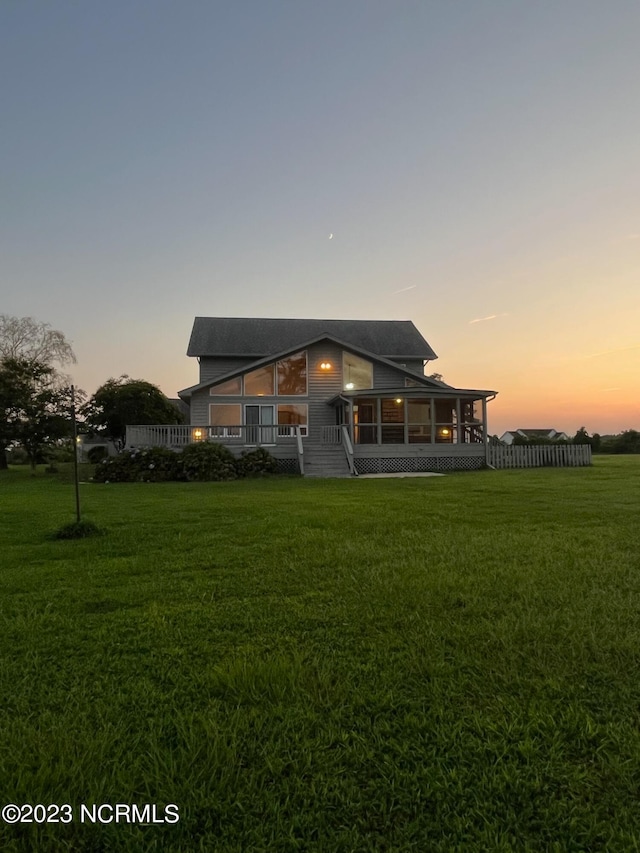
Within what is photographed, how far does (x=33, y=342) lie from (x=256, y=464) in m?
19.2

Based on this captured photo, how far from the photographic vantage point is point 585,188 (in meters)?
15.3

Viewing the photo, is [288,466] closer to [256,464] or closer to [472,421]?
[256,464]

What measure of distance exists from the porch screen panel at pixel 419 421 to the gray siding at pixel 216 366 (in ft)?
30.4

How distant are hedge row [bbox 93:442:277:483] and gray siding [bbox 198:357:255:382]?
7952mm

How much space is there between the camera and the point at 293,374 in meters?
21.7

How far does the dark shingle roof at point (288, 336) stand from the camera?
949 inches

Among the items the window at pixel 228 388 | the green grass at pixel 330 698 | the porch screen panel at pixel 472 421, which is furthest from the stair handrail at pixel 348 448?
the green grass at pixel 330 698

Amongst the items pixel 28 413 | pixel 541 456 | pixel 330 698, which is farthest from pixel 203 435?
pixel 330 698

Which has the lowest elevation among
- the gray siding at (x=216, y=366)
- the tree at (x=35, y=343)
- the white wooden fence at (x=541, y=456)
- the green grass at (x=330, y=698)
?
the green grass at (x=330, y=698)

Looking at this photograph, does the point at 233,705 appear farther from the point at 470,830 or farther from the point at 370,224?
the point at 370,224

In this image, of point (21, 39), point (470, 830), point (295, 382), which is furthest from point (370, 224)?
point (470, 830)

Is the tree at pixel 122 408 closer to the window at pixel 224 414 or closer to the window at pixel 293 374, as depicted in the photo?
the window at pixel 224 414

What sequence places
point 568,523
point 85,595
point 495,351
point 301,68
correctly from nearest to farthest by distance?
point 85,595 < point 568,523 < point 301,68 < point 495,351

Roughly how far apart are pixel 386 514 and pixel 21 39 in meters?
16.6
